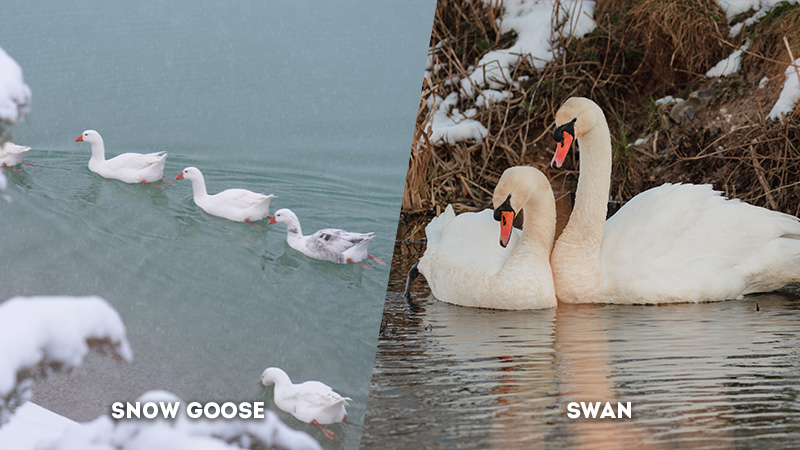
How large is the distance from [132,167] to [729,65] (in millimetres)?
3187

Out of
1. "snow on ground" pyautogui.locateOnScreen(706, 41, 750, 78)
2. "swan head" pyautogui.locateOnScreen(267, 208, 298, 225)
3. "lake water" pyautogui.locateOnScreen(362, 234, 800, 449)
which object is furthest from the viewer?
"snow on ground" pyautogui.locateOnScreen(706, 41, 750, 78)

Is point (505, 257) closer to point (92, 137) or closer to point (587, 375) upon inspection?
point (587, 375)

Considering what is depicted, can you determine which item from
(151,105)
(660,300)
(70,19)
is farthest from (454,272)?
(70,19)

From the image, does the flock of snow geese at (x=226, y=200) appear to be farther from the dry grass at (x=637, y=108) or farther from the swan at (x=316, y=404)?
the dry grass at (x=637, y=108)

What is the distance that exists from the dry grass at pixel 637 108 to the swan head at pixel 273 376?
158 cm

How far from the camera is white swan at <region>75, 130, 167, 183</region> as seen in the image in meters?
3.25

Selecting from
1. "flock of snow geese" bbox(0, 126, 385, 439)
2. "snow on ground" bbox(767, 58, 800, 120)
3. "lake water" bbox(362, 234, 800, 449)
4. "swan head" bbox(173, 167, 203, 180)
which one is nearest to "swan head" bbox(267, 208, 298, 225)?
"flock of snow geese" bbox(0, 126, 385, 439)

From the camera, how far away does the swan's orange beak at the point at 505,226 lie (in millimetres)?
2455

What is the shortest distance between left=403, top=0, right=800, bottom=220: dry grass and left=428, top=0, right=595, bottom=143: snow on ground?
65mm

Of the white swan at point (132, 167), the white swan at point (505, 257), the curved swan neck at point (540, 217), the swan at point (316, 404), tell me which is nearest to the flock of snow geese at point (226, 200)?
the white swan at point (132, 167)

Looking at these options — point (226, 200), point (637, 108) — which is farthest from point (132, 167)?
point (637, 108)

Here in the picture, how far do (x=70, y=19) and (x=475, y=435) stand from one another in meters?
2.93

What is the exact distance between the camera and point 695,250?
2568mm

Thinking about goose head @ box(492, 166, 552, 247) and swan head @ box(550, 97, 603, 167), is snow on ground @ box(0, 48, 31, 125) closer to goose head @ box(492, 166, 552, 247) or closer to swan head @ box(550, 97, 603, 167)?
goose head @ box(492, 166, 552, 247)
